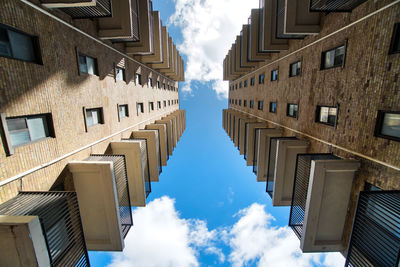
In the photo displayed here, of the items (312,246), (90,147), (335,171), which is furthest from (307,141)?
(90,147)

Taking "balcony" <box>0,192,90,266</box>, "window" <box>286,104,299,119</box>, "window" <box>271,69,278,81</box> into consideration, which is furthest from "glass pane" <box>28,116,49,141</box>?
"window" <box>271,69,278,81</box>

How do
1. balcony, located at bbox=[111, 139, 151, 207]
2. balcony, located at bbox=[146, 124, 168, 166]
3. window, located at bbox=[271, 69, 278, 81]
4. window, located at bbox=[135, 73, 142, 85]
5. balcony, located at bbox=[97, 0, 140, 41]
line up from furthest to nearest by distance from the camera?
balcony, located at bbox=[146, 124, 168, 166] < window, located at bbox=[135, 73, 142, 85] < window, located at bbox=[271, 69, 278, 81] < balcony, located at bbox=[111, 139, 151, 207] < balcony, located at bbox=[97, 0, 140, 41]

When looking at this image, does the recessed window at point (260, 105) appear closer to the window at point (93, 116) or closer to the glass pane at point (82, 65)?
the window at point (93, 116)

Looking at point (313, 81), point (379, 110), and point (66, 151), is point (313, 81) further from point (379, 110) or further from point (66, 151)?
point (66, 151)

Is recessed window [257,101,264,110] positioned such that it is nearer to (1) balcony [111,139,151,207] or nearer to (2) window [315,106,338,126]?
(2) window [315,106,338,126]

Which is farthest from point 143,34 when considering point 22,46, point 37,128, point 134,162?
point 37,128

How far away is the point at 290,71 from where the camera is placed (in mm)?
12758

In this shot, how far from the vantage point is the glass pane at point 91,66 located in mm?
9453

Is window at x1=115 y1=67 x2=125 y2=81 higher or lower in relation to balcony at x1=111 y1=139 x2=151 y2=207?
higher

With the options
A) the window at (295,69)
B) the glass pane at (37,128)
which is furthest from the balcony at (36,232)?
the window at (295,69)

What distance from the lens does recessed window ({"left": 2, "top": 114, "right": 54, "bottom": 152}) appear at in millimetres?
5430

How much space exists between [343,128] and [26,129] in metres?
12.8

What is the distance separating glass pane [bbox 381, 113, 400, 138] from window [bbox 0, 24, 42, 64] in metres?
12.8

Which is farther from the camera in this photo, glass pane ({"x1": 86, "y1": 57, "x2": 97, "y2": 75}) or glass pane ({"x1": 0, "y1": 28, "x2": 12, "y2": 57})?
glass pane ({"x1": 86, "y1": 57, "x2": 97, "y2": 75})
